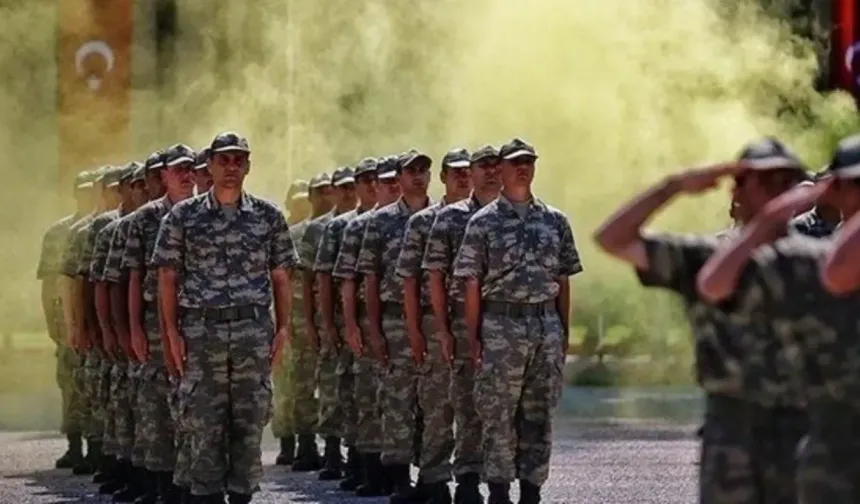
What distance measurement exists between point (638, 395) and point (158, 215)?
35.0 ft

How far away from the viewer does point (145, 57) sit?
24.5 metres

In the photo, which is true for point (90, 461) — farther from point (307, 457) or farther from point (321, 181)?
point (321, 181)

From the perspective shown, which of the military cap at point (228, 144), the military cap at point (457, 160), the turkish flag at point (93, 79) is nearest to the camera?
the military cap at point (228, 144)

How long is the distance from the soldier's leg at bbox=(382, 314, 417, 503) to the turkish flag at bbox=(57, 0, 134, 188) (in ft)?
38.0

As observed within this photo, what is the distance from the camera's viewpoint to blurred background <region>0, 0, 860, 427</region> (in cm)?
2058

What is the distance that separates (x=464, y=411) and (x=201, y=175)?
1658 mm

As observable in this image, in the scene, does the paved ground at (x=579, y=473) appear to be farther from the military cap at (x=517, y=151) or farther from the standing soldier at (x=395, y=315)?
the military cap at (x=517, y=151)

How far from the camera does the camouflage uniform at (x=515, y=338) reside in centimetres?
1086

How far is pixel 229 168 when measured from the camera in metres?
10.4

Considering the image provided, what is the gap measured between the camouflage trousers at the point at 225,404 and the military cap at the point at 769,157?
3914mm

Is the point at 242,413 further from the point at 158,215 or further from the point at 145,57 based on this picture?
the point at 145,57

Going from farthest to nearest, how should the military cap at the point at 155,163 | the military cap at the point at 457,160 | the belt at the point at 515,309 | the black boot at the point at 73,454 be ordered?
the black boot at the point at 73,454 → the military cap at the point at 155,163 → the military cap at the point at 457,160 → the belt at the point at 515,309

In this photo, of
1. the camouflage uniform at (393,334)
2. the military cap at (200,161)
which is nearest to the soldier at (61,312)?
the camouflage uniform at (393,334)

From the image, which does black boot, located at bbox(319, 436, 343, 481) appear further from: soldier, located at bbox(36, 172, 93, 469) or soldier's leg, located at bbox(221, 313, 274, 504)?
soldier's leg, located at bbox(221, 313, 274, 504)
